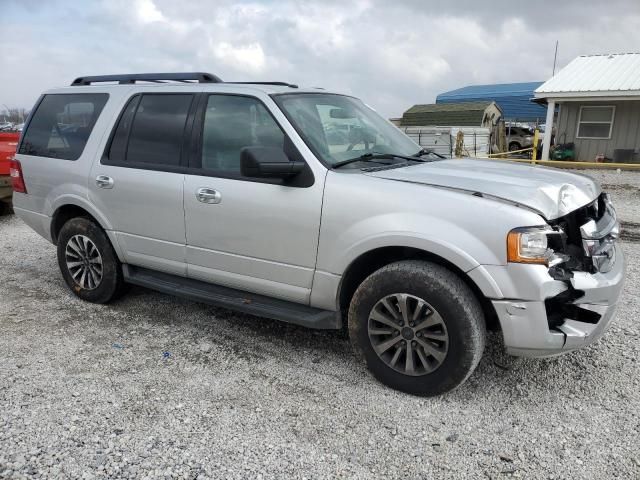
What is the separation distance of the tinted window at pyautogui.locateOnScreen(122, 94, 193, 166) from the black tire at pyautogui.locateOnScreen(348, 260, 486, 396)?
184 centimetres

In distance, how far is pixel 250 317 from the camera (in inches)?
174

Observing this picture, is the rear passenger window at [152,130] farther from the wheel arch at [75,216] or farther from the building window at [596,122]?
the building window at [596,122]

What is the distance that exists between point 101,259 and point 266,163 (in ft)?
7.13

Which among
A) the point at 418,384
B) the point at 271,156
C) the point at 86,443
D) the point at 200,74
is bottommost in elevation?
the point at 86,443

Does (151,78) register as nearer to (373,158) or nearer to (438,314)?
(373,158)

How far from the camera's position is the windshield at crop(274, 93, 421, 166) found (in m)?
3.49

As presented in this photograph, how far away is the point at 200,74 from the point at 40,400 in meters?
2.63

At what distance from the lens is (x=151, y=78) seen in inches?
175

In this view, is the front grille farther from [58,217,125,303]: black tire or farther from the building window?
the building window

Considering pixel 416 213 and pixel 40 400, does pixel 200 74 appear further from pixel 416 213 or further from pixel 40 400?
pixel 40 400

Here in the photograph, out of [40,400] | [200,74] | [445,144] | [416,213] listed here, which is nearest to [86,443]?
[40,400]

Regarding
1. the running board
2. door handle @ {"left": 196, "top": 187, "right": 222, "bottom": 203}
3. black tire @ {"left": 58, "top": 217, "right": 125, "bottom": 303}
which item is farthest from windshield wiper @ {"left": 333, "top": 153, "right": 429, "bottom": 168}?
black tire @ {"left": 58, "top": 217, "right": 125, "bottom": 303}

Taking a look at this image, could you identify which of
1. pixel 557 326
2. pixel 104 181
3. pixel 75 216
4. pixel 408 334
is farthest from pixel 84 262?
pixel 557 326

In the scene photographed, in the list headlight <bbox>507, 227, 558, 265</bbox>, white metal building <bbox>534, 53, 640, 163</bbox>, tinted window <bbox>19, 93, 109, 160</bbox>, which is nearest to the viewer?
headlight <bbox>507, 227, 558, 265</bbox>
